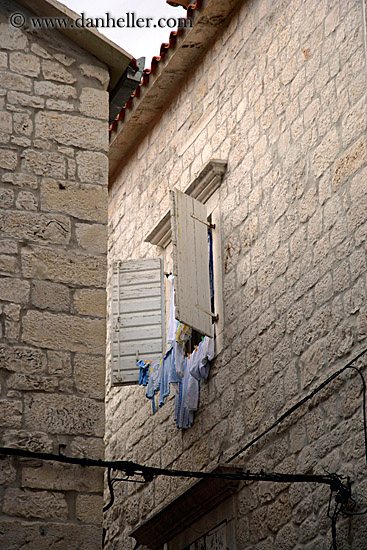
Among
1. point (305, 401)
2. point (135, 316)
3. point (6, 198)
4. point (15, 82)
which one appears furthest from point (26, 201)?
point (135, 316)

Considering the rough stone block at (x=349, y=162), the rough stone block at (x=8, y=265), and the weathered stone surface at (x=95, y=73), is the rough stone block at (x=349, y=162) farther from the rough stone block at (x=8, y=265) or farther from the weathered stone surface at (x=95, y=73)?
the rough stone block at (x=8, y=265)

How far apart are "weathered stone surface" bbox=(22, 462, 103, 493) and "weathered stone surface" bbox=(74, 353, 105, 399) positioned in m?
0.49

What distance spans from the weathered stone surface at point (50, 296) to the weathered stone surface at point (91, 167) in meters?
0.86

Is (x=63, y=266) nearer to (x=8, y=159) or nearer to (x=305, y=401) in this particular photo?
(x=8, y=159)

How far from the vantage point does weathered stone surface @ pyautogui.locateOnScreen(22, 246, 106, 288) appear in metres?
6.13

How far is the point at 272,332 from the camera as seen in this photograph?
766 cm

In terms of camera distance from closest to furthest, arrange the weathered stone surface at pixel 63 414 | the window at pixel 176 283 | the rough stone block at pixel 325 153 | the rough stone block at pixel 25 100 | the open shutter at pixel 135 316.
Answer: the weathered stone surface at pixel 63 414 → the rough stone block at pixel 25 100 → the rough stone block at pixel 325 153 → the window at pixel 176 283 → the open shutter at pixel 135 316

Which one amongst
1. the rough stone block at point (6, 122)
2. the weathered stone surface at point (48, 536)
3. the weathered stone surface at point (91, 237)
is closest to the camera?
the weathered stone surface at point (48, 536)

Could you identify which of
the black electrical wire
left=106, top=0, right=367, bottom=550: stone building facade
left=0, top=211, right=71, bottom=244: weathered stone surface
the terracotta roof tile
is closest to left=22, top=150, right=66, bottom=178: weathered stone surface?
left=0, top=211, right=71, bottom=244: weathered stone surface

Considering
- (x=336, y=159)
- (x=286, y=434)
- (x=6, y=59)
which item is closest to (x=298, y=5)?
(x=336, y=159)

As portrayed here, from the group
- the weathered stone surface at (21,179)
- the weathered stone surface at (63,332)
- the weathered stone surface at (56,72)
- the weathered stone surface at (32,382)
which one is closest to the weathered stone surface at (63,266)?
the weathered stone surface at (63,332)

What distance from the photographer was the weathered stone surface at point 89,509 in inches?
221

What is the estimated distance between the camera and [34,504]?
18.1 feet

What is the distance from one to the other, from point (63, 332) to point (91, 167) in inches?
50.3
